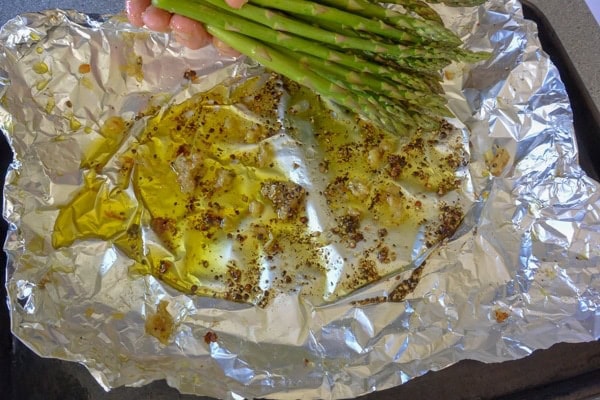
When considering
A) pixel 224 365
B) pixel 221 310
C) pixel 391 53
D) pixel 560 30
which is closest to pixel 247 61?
pixel 391 53

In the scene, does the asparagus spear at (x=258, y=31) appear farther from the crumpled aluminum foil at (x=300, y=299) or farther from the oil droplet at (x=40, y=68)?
the oil droplet at (x=40, y=68)

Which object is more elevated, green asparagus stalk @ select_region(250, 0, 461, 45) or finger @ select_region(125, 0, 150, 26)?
green asparagus stalk @ select_region(250, 0, 461, 45)

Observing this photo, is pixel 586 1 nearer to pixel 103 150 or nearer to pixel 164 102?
pixel 164 102

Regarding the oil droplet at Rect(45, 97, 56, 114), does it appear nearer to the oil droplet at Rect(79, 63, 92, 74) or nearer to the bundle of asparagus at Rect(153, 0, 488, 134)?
the oil droplet at Rect(79, 63, 92, 74)

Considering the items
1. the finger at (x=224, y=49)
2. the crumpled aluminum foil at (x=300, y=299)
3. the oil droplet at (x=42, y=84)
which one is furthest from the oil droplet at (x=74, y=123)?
the finger at (x=224, y=49)

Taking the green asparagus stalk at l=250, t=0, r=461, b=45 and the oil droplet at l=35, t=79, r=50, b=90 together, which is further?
the oil droplet at l=35, t=79, r=50, b=90

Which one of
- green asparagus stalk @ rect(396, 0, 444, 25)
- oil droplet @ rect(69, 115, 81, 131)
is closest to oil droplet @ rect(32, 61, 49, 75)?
oil droplet @ rect(69, 115, 81, 131)
